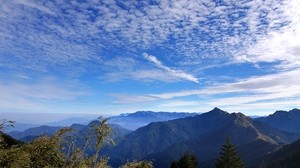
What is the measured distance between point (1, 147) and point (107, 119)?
13.4 feet

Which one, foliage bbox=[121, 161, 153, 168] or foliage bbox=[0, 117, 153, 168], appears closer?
foliage bbox=[0, 117, 153, 168]

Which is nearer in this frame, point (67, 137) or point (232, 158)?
point (67, 137)

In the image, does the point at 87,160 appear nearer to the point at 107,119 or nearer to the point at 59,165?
the point at 59,165

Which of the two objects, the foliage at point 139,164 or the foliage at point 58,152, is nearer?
the foliage at point 58,152

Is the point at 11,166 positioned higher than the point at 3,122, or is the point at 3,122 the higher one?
the point at 3,122

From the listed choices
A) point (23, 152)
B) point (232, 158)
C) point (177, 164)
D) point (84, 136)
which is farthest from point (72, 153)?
point (232, 158)

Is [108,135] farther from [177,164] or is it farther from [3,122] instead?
[177,164]

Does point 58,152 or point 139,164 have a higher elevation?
point 58,152

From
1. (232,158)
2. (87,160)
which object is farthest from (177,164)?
(87,160)

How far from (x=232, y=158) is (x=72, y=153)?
94821 millimetres

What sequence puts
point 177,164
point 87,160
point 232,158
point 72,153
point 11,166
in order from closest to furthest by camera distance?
point 11,166, point 72,153, point 87,160, point 177,164, point 232,158

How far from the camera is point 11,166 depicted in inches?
400

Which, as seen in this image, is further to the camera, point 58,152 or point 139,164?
point 139,164

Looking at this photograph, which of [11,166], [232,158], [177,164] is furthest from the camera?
[232,158]
